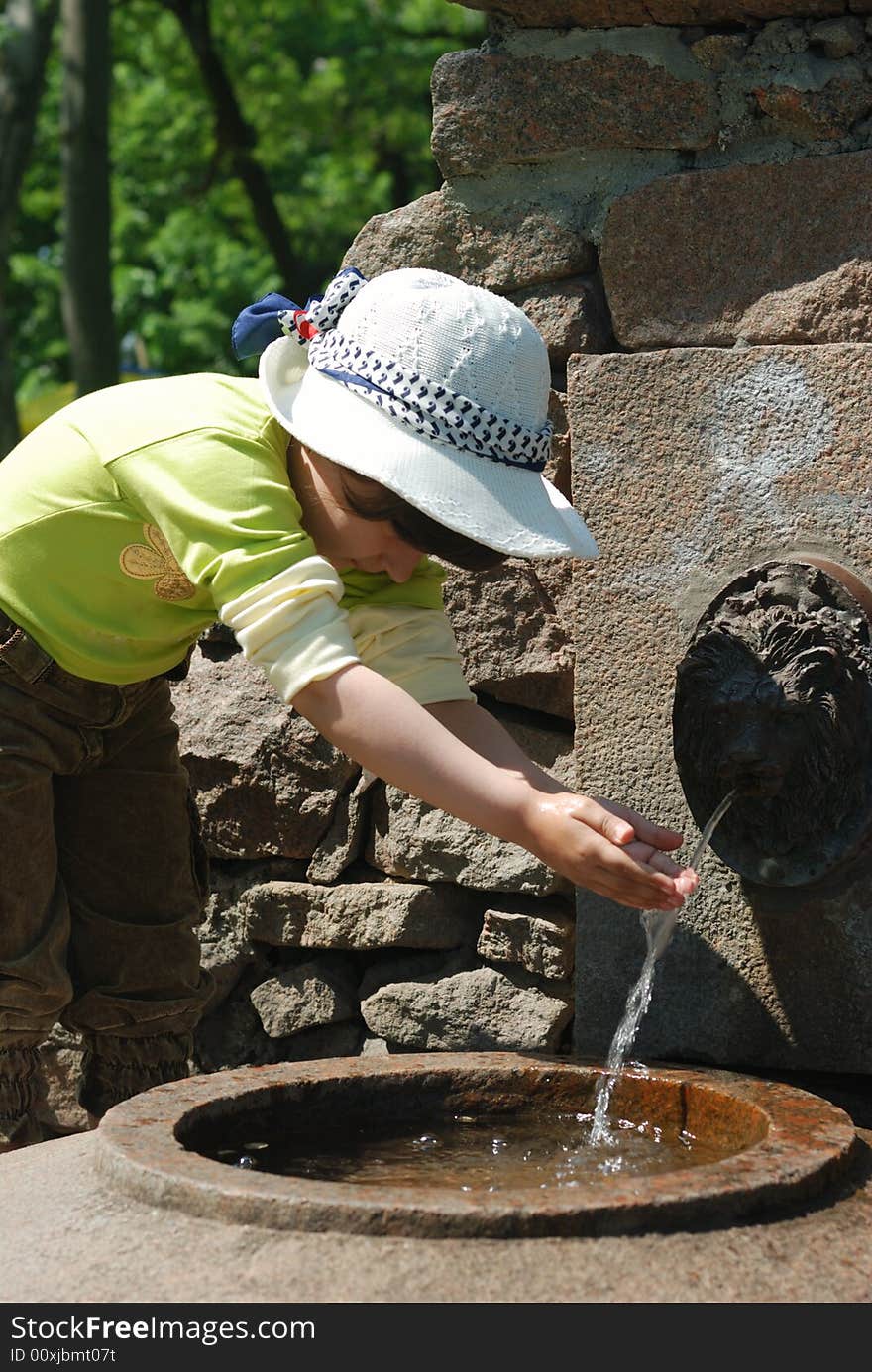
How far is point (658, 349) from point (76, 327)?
20.4 ft

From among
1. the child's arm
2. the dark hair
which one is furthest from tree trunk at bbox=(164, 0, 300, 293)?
the child's arm

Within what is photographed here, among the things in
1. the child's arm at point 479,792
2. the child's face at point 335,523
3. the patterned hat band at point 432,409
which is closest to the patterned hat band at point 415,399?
the patterned hat band at point 432,409

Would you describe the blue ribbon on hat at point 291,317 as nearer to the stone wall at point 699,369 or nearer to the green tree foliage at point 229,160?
the stone wall at point 699,369

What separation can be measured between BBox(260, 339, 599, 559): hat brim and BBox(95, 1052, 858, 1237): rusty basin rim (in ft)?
2.26

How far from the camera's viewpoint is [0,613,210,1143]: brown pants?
2.25m

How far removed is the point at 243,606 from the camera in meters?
1.80

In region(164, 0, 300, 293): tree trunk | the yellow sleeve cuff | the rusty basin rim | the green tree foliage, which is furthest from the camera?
the green tree foliage

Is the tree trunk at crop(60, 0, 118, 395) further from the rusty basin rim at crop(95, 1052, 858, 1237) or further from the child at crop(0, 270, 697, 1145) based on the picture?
the rusty basin rim at crop(95, 1052, 858, 1237)

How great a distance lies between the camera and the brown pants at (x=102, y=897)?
7.38 feet

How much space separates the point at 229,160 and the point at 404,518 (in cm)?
1067

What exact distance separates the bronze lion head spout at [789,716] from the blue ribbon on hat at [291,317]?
64cm

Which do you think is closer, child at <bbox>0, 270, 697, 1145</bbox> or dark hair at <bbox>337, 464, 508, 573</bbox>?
child at <bbox>0, 270, 697, 1145</bbox>

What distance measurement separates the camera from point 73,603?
214 centimetres

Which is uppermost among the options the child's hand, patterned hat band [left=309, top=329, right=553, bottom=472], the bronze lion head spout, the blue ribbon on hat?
the blue ribbon on hat
